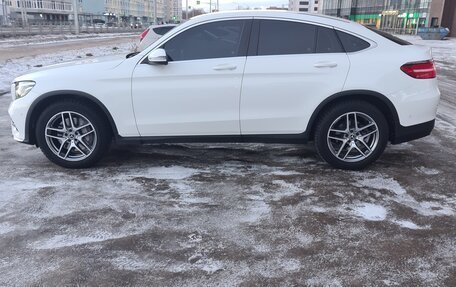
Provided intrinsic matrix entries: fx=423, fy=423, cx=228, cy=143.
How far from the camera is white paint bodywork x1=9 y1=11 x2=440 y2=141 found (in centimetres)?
477

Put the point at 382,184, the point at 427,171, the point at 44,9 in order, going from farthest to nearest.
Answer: the point at 44,9 → the point at 427,171 → the point at 382,184

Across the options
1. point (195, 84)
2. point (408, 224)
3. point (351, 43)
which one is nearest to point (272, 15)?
point (351, 43)

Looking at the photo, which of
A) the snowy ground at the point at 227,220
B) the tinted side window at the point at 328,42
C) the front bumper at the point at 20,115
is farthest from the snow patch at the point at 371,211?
the front bumper at the point at 20,115

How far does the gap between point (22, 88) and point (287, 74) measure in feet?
10.2

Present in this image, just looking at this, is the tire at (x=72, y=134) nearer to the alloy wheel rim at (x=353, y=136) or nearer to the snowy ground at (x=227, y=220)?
the snowy ground at (x=227, y=220)

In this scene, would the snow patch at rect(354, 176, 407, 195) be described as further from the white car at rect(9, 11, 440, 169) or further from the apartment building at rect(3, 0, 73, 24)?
the apartment building at rect(3, 0, 73, 24)

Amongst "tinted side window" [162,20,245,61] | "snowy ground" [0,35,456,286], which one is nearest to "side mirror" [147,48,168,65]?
"tinted side window" [162,20,245,61]

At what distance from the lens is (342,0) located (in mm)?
87688

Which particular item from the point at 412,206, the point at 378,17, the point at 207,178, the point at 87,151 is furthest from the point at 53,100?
the point at 378,17

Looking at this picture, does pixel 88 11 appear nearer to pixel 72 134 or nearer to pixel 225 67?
pixel 72 134

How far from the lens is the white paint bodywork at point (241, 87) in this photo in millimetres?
4766

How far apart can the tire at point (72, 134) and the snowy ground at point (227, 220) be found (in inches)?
6.8

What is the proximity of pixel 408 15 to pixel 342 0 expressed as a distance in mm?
26767

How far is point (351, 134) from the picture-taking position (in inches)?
195
